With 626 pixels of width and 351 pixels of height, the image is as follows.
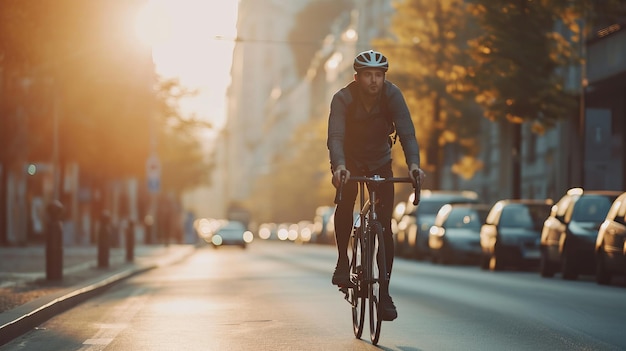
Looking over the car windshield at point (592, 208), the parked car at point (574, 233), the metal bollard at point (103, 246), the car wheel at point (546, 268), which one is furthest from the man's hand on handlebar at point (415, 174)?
the metal bollard at point (103, 246)

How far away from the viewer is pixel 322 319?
13.1 metres

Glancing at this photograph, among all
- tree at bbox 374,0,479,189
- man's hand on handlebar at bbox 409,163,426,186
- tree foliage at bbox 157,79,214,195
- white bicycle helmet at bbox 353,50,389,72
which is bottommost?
man's hand on handlebar at bbox 409,163,426,186

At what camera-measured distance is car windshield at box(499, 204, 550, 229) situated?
28766 mm

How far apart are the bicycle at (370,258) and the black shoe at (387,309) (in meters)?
0.04

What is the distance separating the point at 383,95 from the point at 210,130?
Answer: 2918 centimetres

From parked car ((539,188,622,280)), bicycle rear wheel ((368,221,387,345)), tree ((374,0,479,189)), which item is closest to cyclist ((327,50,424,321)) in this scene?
bicycle rear wheel ((368,221,387,345))

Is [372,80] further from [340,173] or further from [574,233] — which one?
[574,233]

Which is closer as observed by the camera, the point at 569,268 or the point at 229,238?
the point at 569,268

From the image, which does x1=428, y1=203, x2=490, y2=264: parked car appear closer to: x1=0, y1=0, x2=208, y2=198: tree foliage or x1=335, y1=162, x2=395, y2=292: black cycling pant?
→ x1=0, y1=0, x2=208, y2=198: tree foliage

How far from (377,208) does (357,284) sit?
0.60 m

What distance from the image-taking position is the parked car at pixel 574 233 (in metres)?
23.3

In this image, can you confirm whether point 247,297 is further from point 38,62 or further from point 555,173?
point 555,173

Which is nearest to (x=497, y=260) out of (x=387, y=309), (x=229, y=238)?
(x=387, y=309)

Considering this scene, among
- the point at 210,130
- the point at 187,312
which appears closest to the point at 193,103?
the point at 210,130
